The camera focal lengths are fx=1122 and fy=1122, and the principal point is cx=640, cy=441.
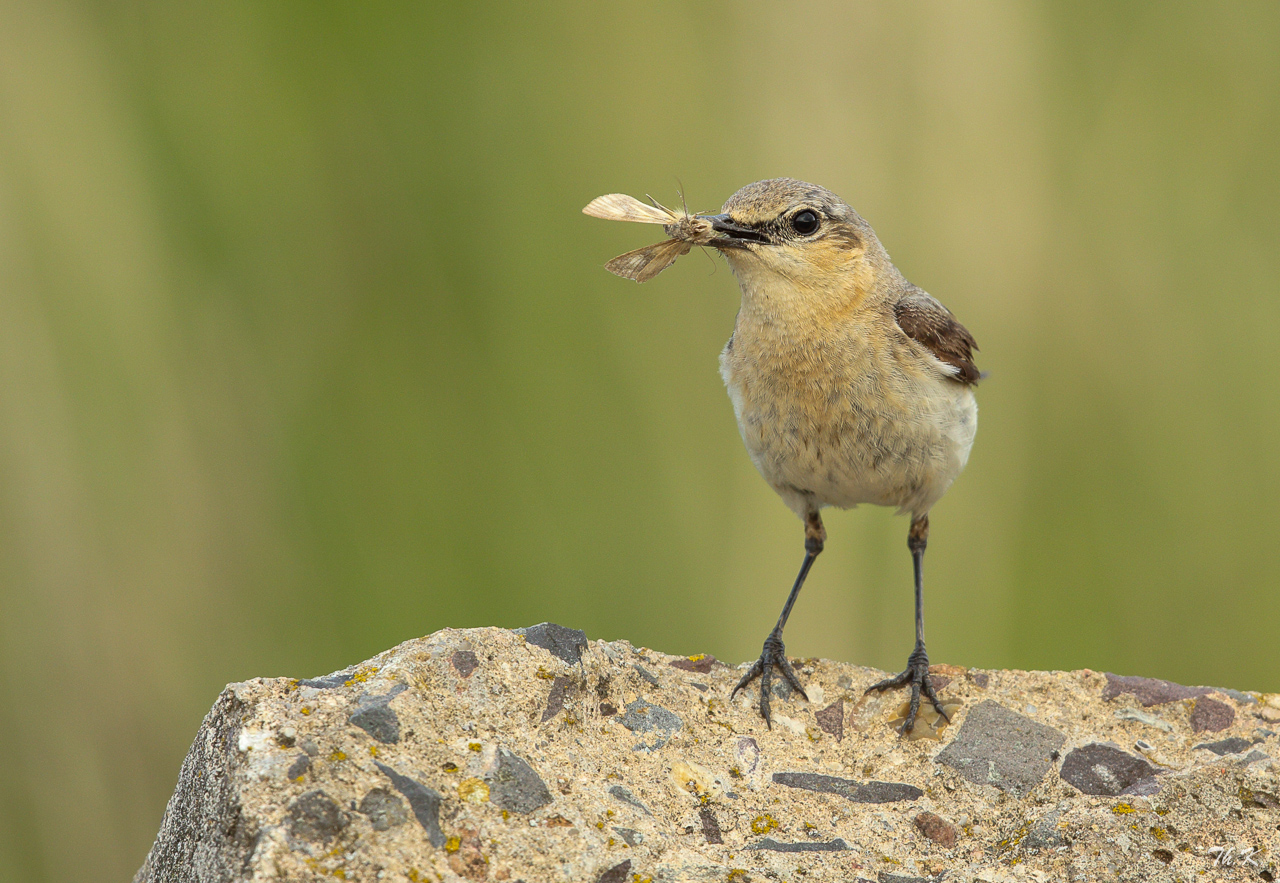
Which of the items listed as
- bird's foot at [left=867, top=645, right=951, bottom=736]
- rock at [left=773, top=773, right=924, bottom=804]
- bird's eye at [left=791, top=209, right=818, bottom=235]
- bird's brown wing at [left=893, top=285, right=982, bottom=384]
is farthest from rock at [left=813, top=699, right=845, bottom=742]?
bird's eye at [left=791, top=209, right=818, bottom=235]

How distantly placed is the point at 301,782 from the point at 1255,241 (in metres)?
5.13

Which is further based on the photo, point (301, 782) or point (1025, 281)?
point (1025, 281)

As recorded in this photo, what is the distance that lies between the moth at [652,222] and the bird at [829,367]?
0.20ft

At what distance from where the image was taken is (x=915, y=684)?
3406mm

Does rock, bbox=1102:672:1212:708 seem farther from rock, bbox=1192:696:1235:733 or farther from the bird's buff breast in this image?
the bird's buff breast

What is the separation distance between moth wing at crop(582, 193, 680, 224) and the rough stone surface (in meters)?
1.38

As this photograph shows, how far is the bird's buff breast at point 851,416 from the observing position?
3.70 m

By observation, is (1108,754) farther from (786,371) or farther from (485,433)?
(485,433)

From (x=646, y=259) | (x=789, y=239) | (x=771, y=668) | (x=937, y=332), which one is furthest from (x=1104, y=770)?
(x=646, y=259)

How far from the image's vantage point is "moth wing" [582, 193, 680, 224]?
358cm

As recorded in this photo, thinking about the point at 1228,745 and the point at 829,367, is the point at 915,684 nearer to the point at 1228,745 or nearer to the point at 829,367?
the point at 1228,745

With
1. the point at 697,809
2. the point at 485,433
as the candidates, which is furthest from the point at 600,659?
the point at 485,433

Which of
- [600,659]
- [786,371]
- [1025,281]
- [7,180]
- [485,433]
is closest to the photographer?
[600,659]

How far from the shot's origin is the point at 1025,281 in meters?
5.41
